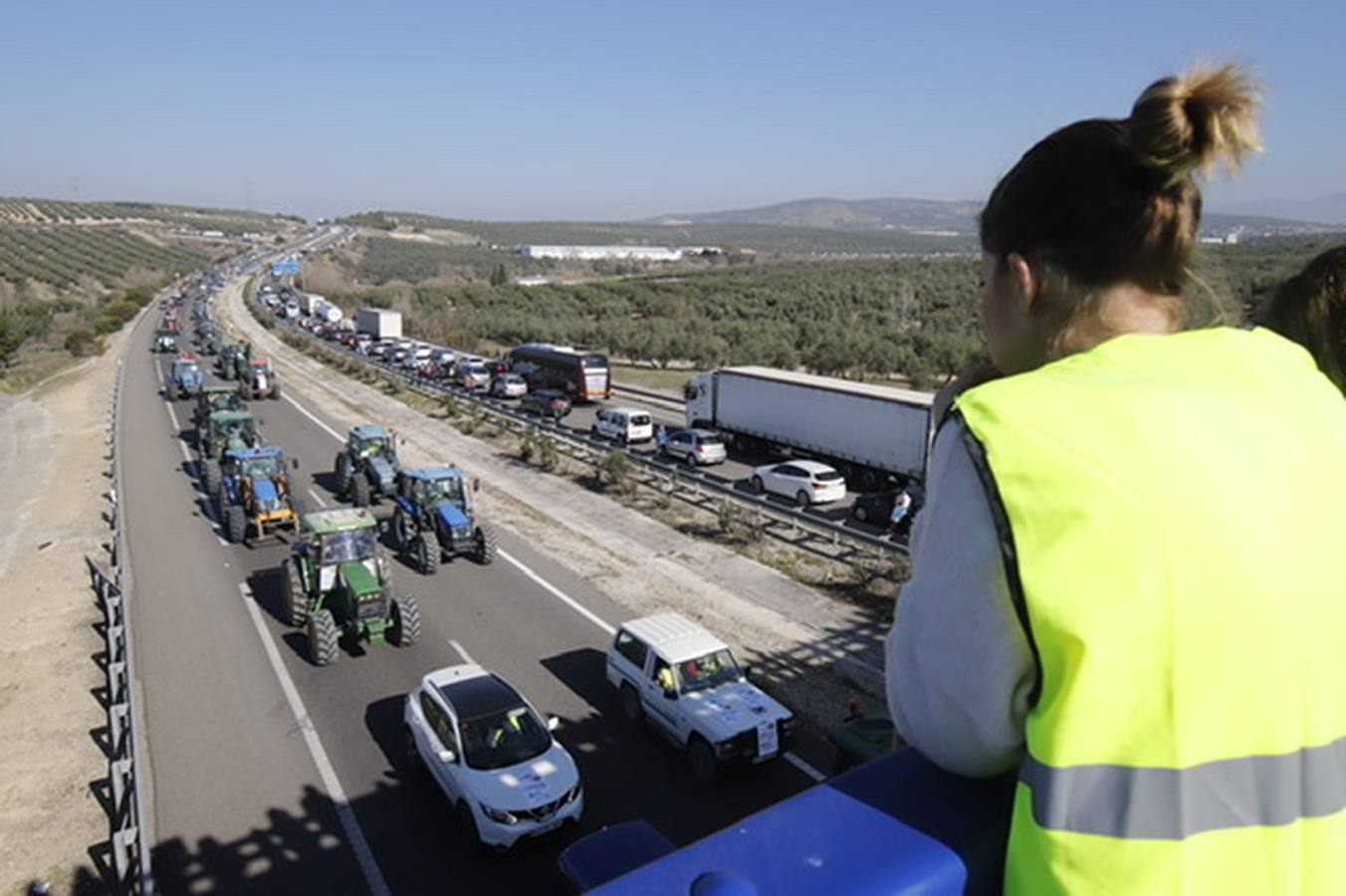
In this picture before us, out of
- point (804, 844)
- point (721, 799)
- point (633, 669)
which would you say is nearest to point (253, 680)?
point (633, 669)

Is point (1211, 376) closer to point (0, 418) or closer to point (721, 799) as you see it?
point (721, 799)

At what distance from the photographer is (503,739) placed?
11.7 meters

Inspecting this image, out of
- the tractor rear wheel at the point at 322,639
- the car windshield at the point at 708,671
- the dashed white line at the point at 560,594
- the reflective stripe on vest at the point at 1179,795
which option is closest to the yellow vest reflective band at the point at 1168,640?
Result: the reflective stripe on vest at the point at 1179,795

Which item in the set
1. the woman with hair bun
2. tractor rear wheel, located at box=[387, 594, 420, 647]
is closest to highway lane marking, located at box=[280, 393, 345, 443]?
tractor rear wheel, located at box=[387, 594, 420, 647]

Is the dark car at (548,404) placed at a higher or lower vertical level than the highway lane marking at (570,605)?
higher

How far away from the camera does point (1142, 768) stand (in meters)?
1.15

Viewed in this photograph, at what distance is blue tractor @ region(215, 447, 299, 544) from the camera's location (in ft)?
73.2

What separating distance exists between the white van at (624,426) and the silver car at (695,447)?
2.40 meters

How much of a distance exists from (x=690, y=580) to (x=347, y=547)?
740 cm

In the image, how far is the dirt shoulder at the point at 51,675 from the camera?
36.1ft

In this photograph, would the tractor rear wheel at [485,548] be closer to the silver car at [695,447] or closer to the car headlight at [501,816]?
the car headlight at [501,816]

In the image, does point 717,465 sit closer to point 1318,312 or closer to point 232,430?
point 232,430

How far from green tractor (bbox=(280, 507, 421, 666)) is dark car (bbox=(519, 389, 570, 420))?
22034mm

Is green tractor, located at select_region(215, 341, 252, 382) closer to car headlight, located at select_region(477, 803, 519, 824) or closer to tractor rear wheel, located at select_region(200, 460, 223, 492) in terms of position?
tractor rear wheel, located at select_region(200, 460, 223, 492)
